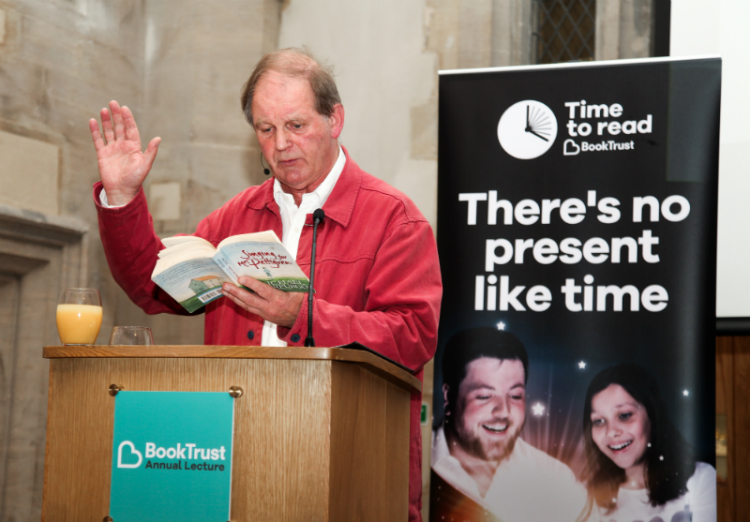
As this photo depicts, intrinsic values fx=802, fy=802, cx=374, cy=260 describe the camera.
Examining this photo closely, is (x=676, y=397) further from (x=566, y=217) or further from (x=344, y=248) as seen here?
(x=344, y=248)

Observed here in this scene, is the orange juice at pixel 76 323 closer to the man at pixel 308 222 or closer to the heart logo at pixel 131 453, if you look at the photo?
the man at pixel 308 222

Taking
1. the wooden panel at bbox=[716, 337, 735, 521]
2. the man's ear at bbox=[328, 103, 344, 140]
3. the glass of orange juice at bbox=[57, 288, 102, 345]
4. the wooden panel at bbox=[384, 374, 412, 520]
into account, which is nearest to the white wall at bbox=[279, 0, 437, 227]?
the wooden panel at bbox=[716, 337, 735, 521]

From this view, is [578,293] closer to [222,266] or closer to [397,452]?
[397,452]

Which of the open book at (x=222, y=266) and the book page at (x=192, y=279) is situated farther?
the book page at (x=192, y=279)

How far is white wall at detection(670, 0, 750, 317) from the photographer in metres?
3.55

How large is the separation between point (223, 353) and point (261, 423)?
0.47ft

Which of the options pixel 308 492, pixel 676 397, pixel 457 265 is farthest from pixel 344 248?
pixel 676 397

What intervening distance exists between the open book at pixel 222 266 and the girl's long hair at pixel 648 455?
6.61ft

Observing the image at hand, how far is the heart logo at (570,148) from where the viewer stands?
3.42 meters

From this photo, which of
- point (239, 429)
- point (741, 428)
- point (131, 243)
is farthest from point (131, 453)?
point (741, 428)

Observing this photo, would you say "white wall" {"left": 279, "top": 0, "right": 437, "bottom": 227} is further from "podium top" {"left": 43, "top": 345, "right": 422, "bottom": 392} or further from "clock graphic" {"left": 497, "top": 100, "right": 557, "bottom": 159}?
"podium top" {"left": 43, "top": 345, "right": 422, "bottom": 392}

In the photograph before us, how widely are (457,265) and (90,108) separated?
82.4 inches

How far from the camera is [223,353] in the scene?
1.45 meters

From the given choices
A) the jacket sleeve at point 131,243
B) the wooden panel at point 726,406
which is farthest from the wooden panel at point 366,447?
the wooden panel at point 726,406
